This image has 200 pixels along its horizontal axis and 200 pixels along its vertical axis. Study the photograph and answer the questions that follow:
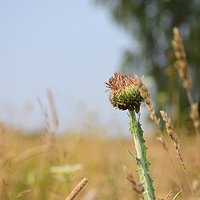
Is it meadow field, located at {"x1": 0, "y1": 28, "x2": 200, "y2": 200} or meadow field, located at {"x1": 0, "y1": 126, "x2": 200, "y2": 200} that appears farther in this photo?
meadow field, located at {"x1": 0, "y1": 126, "x2": 200, "y2": 200}

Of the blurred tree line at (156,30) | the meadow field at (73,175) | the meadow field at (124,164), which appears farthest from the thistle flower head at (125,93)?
the blurred tree line at (156,30)

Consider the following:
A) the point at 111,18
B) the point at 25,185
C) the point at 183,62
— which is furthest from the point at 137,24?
the point at 183,62

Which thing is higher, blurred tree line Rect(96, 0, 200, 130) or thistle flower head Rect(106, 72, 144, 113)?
blurred tree line Rect(96, 0, 200, 130)

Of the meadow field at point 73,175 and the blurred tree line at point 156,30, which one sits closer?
the meadow field at point 73,175

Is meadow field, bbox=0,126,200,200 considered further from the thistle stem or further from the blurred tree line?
the blurred tree line

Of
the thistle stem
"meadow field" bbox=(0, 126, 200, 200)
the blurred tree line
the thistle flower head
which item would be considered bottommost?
the thistle stem

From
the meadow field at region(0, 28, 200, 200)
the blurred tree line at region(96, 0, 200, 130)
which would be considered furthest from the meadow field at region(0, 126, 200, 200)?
the blurred tree line at region(96, 0, 200, 130)

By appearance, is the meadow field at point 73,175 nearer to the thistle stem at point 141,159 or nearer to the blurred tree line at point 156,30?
the thistle stem at point 141,159

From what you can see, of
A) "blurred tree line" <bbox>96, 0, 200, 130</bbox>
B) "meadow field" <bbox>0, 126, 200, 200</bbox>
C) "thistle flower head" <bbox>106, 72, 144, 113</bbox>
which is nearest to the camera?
"thistle flower head" <bbox>106, 72, 144, 113</bbox>

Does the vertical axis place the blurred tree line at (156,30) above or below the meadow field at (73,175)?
above

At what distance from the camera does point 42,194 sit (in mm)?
2691

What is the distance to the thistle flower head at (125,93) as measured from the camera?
977 millimetres

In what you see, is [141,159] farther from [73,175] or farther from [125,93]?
[73,175]

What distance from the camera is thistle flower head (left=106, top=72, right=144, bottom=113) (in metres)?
0.98
